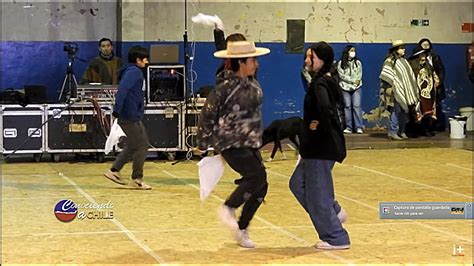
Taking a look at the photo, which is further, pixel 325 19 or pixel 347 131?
pixel 325 19

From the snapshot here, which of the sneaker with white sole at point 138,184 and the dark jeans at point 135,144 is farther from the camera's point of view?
the sneaker with white sole at point 138,184

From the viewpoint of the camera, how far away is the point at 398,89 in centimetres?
1446

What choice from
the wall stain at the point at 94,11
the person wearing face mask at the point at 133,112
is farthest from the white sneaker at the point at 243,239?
the wall stain at the point at 94,11

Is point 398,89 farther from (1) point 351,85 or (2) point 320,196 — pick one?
(2) point 320,196

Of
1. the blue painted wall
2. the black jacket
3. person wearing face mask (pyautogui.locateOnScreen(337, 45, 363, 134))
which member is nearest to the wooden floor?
the black jacket

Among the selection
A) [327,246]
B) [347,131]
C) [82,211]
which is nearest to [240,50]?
[327,246]

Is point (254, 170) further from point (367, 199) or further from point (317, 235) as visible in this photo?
point (367, 199)

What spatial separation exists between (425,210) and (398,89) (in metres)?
6.46

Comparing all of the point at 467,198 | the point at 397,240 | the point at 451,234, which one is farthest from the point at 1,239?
the point at 467,198

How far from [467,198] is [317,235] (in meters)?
2.50

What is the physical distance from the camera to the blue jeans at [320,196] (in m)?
6.42

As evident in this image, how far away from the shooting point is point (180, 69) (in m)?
12.1

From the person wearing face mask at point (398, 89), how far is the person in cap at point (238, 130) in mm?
8349

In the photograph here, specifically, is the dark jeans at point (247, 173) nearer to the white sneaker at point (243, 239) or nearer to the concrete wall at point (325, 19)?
the white sneaker at point (243, 239)
